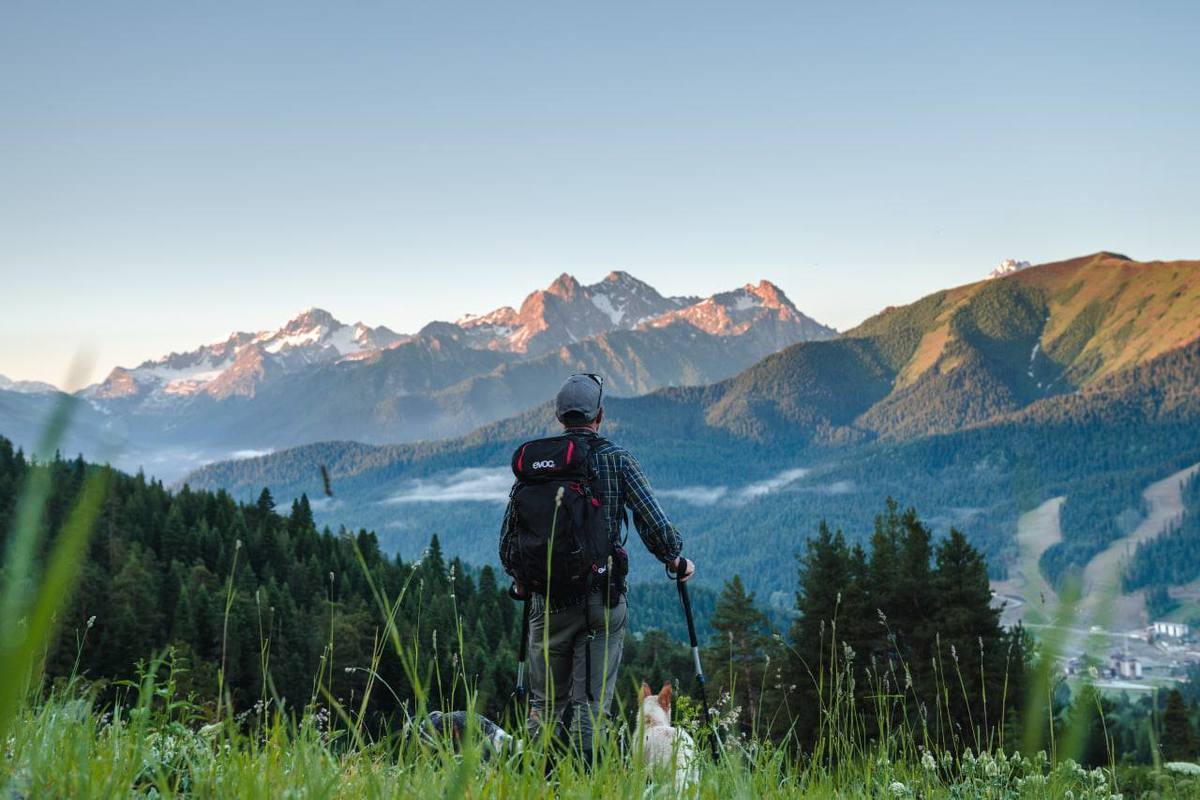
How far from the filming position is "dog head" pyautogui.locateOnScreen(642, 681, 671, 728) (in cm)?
720

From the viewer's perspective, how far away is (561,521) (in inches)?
278

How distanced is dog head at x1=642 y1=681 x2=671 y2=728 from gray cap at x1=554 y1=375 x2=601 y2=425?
2.17 meters

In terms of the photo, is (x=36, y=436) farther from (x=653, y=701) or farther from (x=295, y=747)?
(x=653, y=701)

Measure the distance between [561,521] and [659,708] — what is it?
1638 millimetres

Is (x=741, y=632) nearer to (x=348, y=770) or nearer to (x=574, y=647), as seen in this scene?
(x=574, y=647)

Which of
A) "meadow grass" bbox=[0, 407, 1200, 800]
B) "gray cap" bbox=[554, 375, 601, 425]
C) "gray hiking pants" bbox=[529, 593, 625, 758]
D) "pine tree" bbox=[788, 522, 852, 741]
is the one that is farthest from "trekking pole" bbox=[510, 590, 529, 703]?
"pine tree" bbox=[788, 522, 852, 741]

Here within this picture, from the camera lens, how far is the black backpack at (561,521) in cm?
702

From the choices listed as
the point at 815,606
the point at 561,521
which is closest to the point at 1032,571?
the point at 561,521

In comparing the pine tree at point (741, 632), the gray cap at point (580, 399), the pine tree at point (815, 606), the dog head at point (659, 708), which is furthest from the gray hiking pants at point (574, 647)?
the pine tree at point (741, 632)

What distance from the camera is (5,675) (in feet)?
3.57

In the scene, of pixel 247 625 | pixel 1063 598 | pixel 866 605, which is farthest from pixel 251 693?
pixel 1063 598

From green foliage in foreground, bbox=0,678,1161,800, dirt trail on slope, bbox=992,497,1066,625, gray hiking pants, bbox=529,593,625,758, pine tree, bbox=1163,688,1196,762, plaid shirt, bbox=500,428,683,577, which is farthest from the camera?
pine tree, bbox=1163,688,1196,762

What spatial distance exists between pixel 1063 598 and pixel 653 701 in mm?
6211

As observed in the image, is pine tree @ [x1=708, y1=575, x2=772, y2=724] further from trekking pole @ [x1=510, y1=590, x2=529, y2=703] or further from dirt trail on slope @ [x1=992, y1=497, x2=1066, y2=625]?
dirt trail on slope @ [x1=992, y1=497, x2=1066, y2=625]
